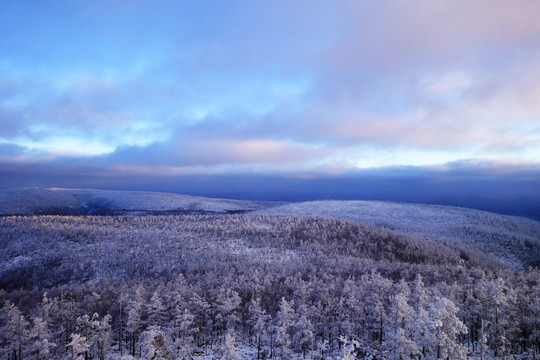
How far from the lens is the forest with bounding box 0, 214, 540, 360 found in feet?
86.2

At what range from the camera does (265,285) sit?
51344 mm

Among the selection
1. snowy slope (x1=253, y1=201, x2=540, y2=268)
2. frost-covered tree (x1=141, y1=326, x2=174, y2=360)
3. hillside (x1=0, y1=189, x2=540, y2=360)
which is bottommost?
snowy slope (x1=253, y1=201, x2=540, y2=268)

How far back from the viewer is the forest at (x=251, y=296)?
26.3 m

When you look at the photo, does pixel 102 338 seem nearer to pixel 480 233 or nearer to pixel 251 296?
pixel 251 296

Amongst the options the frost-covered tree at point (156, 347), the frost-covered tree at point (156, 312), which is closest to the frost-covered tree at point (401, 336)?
the frost-covered tree at point (156, 347)

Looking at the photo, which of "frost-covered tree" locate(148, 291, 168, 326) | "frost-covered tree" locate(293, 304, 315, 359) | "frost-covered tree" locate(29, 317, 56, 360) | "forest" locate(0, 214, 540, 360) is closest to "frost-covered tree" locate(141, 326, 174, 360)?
"forest" locate(0, 214, 540, 360)

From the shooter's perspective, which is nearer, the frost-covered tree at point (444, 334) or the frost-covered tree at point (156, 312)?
the frost-covered tree at point (444, 334)

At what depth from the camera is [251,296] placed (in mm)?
46781

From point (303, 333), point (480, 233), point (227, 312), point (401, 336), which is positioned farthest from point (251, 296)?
point (480, 233)

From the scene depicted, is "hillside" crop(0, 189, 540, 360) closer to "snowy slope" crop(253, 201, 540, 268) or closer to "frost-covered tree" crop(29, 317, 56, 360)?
"frost-covered tree" crop(29, 317, 56, 360)

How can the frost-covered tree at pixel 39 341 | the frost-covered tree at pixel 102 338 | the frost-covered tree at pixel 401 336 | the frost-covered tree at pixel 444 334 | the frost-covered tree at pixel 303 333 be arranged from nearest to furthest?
1. the frost-covered tree at pixel 444 334
2. the frost-covered tree at pixel 401 336
3. the frost-covered tree at pixel 39 341
4. the frost-covered tree at pixel 102 338
5. the frost-covered tree at pixel 303 333

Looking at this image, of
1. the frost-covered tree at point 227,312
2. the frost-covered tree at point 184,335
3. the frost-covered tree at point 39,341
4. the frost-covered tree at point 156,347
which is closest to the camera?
the frost-covered tree at point 156,347

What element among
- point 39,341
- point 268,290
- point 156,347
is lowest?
point 268,290

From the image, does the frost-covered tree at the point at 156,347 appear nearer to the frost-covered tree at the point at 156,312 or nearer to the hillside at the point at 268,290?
the hillside at the point at 268,290
